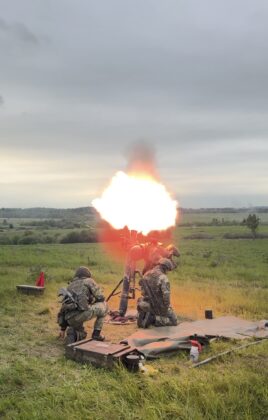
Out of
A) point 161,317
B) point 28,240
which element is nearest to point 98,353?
point 161,317

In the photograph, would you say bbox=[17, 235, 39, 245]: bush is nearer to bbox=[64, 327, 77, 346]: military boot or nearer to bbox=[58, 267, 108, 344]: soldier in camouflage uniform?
bbox=[58, 267, 108, 344]: soldier in camouflage uniform

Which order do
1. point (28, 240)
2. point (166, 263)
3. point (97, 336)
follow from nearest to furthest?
point (97, 336), point (166, 263), point (28, 240)

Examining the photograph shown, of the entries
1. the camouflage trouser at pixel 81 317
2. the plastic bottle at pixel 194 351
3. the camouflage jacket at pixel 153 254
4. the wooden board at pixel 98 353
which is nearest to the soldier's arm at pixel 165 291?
the camouflage jacket at pixel 153 254

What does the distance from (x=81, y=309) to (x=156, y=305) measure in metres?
2.57

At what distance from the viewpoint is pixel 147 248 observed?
1399cm

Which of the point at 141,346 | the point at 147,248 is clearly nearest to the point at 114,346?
the point at 141,346

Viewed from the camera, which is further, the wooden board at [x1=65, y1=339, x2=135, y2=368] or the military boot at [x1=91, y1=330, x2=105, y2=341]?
the military boot at [x1=91, y1=330, x2=105, y2=341]

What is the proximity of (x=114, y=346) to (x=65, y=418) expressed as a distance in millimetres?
2642

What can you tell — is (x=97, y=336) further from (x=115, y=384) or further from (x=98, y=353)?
(x=115, y=384)

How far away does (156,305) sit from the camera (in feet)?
40.9

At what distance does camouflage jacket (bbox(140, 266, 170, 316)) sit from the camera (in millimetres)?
12383

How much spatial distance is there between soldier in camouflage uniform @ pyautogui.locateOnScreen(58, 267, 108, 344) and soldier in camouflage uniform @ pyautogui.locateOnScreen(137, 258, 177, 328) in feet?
5.42

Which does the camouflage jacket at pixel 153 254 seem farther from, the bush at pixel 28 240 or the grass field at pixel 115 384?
the bush at pixel 28 240

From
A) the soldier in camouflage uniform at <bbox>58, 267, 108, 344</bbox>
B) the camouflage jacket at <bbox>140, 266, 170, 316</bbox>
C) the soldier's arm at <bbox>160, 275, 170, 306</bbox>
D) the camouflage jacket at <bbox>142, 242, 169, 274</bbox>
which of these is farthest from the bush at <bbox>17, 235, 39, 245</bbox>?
the soldier in camouflage uniform at <bbox>58, 267, 108, 344</bbox>
